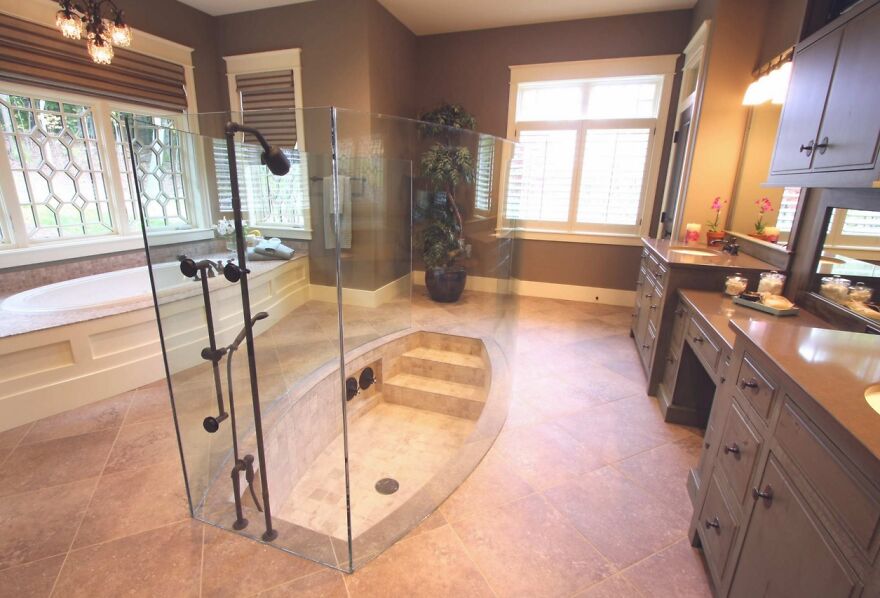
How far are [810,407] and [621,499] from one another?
1.06 meters

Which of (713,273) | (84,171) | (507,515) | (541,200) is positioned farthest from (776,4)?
(84,171)

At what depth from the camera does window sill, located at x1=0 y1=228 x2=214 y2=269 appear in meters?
2.65

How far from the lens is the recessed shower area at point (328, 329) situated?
1559 millimetres

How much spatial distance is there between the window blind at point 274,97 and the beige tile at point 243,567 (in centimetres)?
319

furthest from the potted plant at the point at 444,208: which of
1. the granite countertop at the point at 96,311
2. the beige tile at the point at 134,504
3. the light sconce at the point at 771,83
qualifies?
the beige tile at the point at 134,504

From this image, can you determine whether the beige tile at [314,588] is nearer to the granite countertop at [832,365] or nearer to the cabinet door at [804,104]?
the granite countertop at [832,365]

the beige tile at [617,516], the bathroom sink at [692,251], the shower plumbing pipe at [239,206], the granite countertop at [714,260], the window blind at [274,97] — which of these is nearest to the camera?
the shower plumbing pipe at [239,206]

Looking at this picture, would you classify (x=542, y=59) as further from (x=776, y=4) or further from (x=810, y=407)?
(x=810, y=407)

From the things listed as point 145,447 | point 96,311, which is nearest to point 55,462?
point 145,447

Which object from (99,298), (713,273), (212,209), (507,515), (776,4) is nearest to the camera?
(507,515)

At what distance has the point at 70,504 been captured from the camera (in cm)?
163

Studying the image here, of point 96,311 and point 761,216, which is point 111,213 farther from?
point 761,216

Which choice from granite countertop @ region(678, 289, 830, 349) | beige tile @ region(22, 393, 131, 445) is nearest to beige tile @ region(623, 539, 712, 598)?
granite countertop @ region(678, 289, 830, 349)

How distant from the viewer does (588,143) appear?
4207mm
